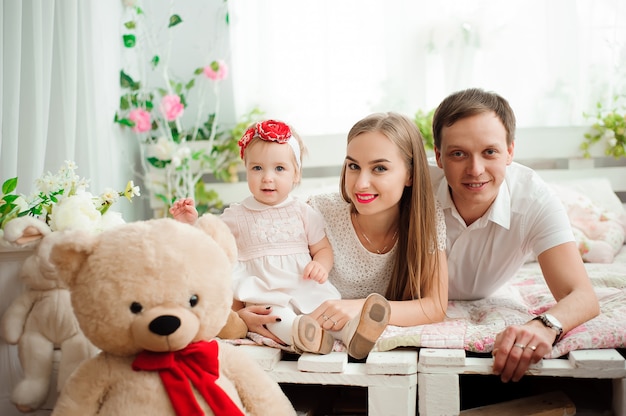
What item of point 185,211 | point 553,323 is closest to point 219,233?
point 185,211

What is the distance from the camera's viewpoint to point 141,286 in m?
1.03

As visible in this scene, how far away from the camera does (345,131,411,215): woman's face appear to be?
62.1 inches

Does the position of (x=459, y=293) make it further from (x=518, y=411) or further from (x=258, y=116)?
(x=258, y=116)

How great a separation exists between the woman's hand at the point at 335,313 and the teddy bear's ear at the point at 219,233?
1.23 ft

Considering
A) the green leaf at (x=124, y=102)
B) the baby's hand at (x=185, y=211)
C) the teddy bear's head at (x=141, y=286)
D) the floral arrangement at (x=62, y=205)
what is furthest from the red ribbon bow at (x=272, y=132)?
the green leaf at (x=124, y=102)

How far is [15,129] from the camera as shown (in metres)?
1.61

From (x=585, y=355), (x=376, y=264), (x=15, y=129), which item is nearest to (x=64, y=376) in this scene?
(x=15, y=129)

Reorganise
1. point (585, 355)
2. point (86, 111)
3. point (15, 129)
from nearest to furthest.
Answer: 1. point (585, 355)
2. point (15, 129)
3. point (86, 111)

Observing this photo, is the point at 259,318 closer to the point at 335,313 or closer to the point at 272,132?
the point at 335,313

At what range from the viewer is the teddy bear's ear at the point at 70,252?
1058mm

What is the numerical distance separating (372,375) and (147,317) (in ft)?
1.71

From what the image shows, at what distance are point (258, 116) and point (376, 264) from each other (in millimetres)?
1782

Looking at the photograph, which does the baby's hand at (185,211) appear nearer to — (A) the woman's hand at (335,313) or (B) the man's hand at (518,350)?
(A) the woman's hand at (335,313)

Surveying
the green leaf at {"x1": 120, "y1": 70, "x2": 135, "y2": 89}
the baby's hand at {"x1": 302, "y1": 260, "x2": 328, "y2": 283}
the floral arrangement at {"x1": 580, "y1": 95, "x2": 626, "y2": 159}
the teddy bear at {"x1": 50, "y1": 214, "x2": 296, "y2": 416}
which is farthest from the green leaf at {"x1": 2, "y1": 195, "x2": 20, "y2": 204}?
the floral arrangement at {"x1": 580, "y1": 95, "x2": 626, "y2": 159}
